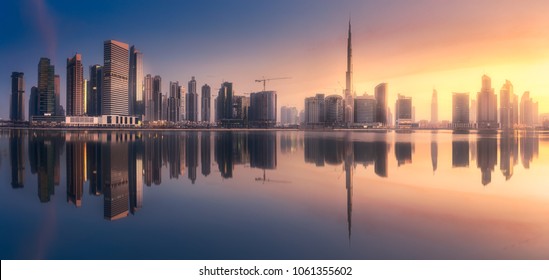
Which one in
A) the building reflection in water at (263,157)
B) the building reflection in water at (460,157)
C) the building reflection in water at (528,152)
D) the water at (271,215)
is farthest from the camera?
the building reflection in water at (528,152)

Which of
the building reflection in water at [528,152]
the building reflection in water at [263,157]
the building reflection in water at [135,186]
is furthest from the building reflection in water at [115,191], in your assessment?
the building reflection in water at [528,152]

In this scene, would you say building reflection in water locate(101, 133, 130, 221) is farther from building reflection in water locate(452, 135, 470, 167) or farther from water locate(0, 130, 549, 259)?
building reflection in water locate(452, 135, 470, 167)

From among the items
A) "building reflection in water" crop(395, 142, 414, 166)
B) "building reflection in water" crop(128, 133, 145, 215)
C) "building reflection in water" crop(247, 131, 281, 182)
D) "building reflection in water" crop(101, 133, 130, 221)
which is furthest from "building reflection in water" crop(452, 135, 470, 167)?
"building reflection in water" crop(101, 133, 130, 221)

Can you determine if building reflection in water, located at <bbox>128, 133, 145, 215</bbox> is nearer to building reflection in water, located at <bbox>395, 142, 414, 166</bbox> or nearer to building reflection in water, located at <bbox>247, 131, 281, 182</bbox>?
building reflection in water, located at <bbox>247, 131, 281, 182</bbox>

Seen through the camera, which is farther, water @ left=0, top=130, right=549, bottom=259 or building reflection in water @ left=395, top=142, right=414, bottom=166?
building reflection in water @ left=395, top=142, right=414, bottom=166

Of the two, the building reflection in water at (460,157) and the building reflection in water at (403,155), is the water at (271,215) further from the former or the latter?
the building reflection in water at (403,155)

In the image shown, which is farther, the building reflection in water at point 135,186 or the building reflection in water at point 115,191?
the building reflection in water at point 135,186

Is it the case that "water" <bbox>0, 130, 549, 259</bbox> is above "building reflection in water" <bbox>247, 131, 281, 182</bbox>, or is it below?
below

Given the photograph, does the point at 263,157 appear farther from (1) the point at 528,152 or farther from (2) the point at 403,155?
(1) the point at 528,152

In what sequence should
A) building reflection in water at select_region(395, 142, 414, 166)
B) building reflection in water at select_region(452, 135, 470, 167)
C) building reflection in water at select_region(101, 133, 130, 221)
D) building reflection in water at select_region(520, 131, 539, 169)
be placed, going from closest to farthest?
1. building reflection in water at select_region(101, 133, 130, 221)
2. building reflection in water at select_region(452, 135, 470, 167)
3. building reflection in water at select_region(520, 131, 539, 169)
4. building reflection in water at select_region(395, 142, 414, 166)

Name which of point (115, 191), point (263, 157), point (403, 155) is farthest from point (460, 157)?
point (115, 191)

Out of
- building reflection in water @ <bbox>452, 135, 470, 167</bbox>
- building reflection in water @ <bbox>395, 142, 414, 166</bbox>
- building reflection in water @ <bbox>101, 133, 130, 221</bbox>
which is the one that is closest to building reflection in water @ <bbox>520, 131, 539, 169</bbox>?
building reflection in water @ <bbox>452, 135, 470, 167</bbox>

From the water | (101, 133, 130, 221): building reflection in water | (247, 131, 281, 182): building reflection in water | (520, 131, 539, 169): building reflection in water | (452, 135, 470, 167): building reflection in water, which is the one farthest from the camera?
(520, 131, 539, 169): building reflection in water
